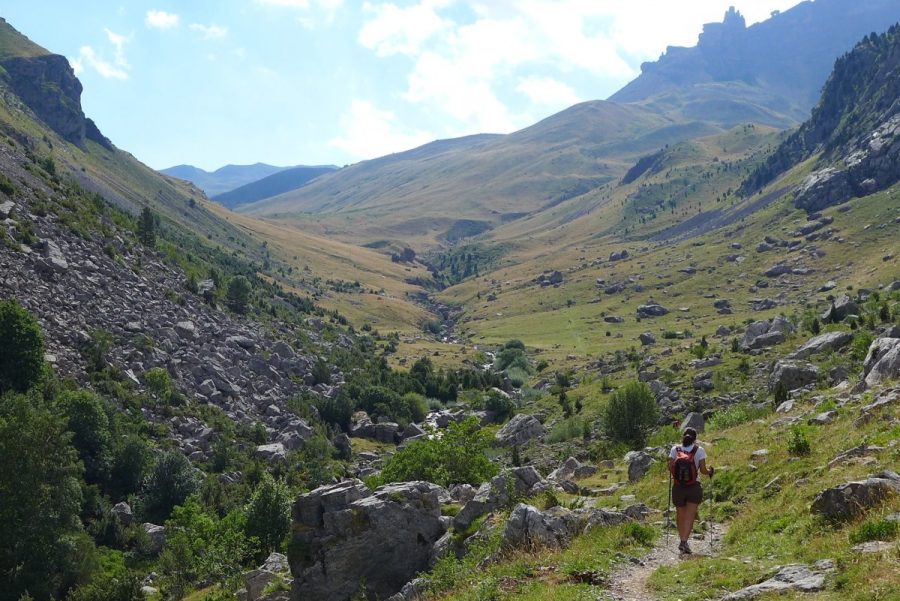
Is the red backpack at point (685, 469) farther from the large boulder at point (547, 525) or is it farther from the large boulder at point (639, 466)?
the large boulder at point (639, 466)

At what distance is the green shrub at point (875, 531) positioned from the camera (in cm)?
1421

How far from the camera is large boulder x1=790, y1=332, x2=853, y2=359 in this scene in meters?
55.0

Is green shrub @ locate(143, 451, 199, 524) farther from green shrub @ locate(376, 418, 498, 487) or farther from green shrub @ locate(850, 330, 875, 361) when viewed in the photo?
green shrub @ locate(850, 330, 875, 361)

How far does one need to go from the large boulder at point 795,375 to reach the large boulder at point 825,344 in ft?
24.4

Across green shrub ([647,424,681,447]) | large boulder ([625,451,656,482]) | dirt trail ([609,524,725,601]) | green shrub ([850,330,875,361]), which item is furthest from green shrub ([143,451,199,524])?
green shrub ([850,330,875,361])

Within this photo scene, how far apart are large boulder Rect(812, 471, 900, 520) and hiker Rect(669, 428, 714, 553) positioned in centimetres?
295

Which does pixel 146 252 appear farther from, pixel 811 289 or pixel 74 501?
pixel 811 289

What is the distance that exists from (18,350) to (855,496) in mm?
67325

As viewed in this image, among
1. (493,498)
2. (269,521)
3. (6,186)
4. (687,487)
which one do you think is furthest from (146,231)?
(687,487)

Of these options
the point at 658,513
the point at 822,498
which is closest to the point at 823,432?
the point at 658,513

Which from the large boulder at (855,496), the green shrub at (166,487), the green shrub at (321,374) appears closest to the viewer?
the large boulder at (855,496)

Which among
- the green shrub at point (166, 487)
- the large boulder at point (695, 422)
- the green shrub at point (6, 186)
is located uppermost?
the green shrub at point (6, 186)

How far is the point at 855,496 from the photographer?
16.0 metres

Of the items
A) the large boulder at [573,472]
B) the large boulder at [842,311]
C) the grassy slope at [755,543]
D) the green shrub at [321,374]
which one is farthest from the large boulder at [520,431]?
A: the grassy slope at [755,543]
